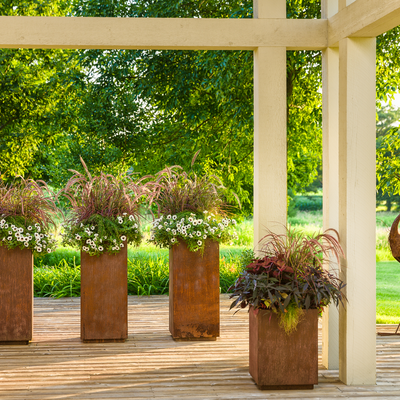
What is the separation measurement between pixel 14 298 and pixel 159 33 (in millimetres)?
2433

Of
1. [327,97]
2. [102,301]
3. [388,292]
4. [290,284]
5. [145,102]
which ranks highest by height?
[145,102]

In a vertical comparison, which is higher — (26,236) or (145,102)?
(145,102)

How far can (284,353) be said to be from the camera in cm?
316

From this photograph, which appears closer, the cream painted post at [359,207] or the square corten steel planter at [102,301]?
the cream painted post at [359,207]

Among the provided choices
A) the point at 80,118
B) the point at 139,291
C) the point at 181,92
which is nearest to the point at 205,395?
the point at 139,291

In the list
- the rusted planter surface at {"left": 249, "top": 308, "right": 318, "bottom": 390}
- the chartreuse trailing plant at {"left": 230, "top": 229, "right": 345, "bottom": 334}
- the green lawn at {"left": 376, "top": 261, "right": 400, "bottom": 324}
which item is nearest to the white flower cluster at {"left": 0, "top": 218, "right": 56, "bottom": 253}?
the chartreuse trailing plant at {"left": 230, "top": 229, "right": 345, "bottom": 334}

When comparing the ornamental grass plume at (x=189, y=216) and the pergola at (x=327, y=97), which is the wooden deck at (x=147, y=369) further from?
the ornamental grass plume at (x=189, y=216)

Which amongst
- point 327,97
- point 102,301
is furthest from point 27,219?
point 327,97

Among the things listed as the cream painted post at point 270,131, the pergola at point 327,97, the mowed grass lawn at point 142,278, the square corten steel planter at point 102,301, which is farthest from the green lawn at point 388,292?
the square corten steel planter at point 102,301

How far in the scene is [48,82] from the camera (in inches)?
303

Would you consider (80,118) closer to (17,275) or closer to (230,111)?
(230,111)

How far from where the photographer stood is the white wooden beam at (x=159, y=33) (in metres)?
3.50

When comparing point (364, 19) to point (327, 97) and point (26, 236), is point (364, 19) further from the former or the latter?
point (26, 236)

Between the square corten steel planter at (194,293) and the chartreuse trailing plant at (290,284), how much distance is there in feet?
3.67
